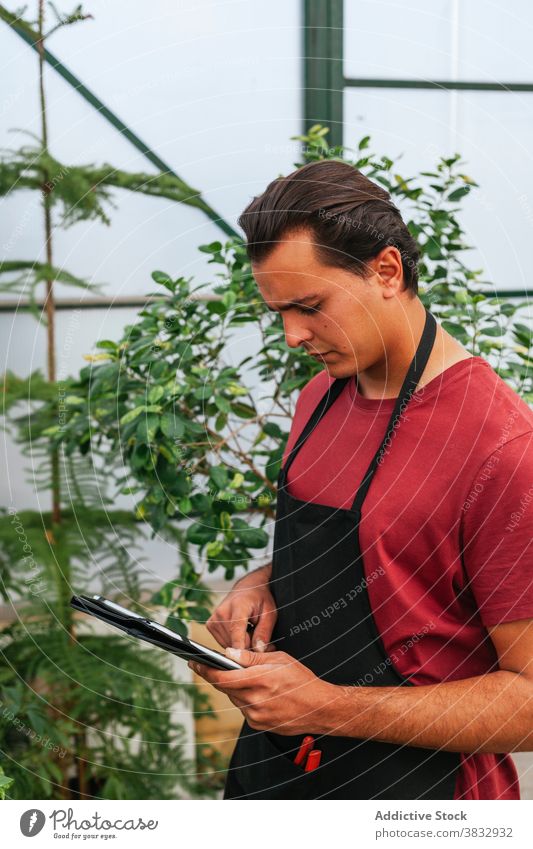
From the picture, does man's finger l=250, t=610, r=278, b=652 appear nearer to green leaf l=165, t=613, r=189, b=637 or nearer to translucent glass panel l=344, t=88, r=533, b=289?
green leaf l=165, t=613, r=189, b=637

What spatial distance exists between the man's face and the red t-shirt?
0.08 meters

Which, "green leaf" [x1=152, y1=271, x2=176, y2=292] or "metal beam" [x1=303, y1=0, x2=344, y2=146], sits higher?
"metal beam" [x1=303, y1=0, x2=344, y2=146]

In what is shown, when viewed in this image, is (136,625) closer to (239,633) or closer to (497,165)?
(239,633)

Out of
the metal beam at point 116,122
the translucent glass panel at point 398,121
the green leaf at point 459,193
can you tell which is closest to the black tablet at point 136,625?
the green leaf at point 459,193

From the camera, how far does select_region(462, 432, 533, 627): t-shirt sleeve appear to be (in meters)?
0.85

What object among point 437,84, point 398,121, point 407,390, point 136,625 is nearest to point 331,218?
point 407,390

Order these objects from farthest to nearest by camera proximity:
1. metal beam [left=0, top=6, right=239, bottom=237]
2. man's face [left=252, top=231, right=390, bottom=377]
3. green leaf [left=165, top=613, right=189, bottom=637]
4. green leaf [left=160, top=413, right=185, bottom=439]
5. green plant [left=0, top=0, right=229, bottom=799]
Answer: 1. metal beam [left=0, top=6, right=239, bottom=237]
2. green plant [left=0, top=0, right=229, bottom=799]
3. green leaf [left=165, top=613, right=189, bottom=637]
4. green leaf [left=160, top=413, right=185, bottom=439]
5. man's face [left=252, top=231, right=390, bottom=377]

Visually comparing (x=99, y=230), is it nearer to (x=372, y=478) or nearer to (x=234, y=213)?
(x=234, y=213)

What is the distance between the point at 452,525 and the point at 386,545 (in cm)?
8

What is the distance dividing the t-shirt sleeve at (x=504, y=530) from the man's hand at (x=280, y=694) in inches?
7.5

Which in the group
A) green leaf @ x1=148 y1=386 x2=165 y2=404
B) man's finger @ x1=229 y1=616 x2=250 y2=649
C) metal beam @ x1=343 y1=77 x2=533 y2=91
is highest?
metal beam @ x1=343 y1=77 x2=533 y2=91

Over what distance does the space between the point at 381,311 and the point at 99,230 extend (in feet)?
4.41

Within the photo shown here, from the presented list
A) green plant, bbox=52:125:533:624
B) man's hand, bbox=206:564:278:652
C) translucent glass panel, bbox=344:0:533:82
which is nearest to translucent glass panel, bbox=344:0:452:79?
translucent glass panel, bbox=344:0:533:82

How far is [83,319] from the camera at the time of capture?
7.34ft
